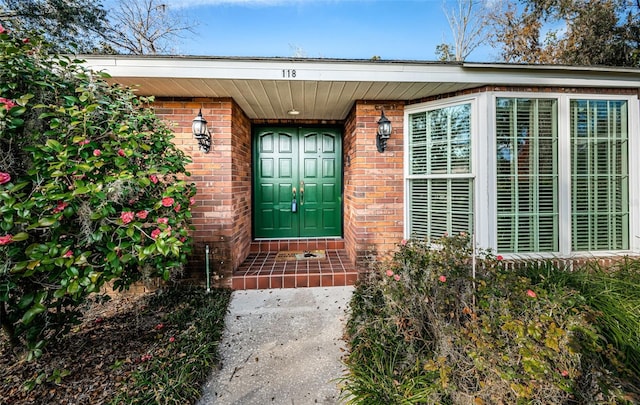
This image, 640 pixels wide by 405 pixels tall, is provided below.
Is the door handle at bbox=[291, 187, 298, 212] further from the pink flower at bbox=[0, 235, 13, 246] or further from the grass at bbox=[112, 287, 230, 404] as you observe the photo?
the pink flower at bbox=[0, 235, 13, 246]

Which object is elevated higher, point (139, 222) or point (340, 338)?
point (139, 222)

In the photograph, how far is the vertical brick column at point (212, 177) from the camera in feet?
10.2

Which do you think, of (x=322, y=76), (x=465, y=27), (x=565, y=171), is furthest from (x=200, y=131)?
(x=465, y=27)

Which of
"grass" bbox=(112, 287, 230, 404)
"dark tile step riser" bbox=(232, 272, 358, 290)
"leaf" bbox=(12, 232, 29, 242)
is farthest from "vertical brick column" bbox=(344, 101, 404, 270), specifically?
"leaf" bbox=(12, 232, 29, 242)

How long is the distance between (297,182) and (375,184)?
155 cm

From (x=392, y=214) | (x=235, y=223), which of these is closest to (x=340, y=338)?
(x=392, y=214)

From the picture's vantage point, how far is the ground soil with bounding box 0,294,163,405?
1.60 meters

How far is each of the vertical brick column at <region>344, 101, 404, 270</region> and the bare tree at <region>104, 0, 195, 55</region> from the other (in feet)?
22.7

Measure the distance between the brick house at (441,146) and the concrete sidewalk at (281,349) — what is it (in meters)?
0.37

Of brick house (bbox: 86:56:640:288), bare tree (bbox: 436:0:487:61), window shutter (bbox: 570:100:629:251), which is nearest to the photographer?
brick house (bbox: 86:56:640:288)

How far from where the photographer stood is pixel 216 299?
2.83 metres

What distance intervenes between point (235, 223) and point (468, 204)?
2.93m

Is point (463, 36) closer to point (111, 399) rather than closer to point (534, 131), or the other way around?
point (534, 131)

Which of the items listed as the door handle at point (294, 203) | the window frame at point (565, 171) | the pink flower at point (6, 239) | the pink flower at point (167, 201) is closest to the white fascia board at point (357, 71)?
the window frame at point (565, 171)
